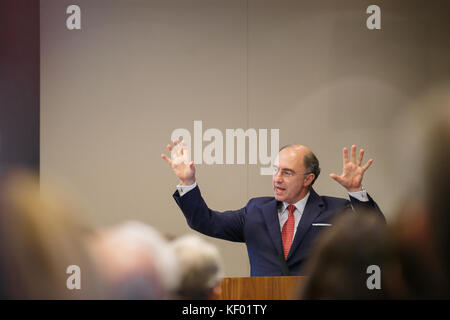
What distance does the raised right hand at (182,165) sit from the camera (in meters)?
3.29

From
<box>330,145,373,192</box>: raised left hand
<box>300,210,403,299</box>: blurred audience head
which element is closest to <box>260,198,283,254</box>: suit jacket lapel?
<box>330,145,373,192</box>: raised left hand

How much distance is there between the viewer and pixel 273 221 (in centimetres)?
324

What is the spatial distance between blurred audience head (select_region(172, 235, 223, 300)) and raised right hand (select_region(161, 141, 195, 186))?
2.17m

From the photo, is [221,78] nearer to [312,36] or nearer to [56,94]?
[312,36]

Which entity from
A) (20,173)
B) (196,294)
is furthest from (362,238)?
(20,173)

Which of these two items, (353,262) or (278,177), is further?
(278,177)

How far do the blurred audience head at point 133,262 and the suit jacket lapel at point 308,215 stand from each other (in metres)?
2.22

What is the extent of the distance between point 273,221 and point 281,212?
4.6 inches

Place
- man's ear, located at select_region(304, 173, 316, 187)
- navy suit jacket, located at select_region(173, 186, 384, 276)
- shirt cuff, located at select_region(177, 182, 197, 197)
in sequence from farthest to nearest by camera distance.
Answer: man's ear, located at select_region(304, 173, 316, 187) → shirt cuff, located at select_region(177, 182, 197, 197) → navy suit jacket, located at select_region(173, 186, 384, 276)

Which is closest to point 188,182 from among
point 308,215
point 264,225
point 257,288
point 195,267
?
point 264,225

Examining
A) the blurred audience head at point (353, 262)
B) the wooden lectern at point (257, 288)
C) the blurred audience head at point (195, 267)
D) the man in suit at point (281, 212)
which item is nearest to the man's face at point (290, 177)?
the man in suit at point (281, 212)

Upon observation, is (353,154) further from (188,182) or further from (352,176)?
(188,182)

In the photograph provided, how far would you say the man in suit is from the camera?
3129 millimetres

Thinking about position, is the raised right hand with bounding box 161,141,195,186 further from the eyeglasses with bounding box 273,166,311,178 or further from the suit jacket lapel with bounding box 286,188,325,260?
the suit jacket lapel with bounding box 286,188,325,260
